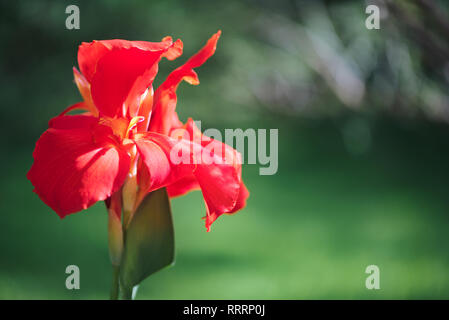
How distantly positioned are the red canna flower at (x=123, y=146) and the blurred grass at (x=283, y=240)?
0.56m

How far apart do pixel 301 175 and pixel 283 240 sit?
0.53 meters

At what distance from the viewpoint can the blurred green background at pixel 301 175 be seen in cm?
94

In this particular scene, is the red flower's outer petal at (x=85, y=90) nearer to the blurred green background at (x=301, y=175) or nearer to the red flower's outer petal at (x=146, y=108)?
the red flower's outer petal at (x=146, y=108)

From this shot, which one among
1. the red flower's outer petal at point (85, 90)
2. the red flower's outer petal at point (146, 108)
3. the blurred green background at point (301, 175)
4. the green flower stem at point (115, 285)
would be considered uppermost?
the blurred green background at point (301, 175)

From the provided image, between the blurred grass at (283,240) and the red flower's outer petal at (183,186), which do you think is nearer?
the red flower's outer petal at (183,186)

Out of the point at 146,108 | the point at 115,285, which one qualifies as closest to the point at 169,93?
the point at 146,108

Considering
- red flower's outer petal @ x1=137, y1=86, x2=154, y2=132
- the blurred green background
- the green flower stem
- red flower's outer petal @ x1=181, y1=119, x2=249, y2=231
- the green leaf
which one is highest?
the blurred green background

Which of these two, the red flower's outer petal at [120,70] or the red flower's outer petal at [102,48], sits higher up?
the red flower's outer petal at [102,48]

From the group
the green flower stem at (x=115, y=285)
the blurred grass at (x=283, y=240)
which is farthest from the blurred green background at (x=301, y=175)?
the green flower stem at (x=115, y=285)

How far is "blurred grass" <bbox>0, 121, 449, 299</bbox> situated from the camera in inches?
35.9

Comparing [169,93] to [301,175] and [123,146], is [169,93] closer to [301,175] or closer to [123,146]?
[123,146]

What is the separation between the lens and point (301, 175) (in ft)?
5.41

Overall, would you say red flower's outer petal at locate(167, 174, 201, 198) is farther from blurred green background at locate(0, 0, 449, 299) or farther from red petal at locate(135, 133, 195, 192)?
blurred green background at locate(0, 0, 449, 299)

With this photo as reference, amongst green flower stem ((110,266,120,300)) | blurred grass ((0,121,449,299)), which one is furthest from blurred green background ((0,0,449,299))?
green flower stem ((110,266,120,300))
